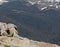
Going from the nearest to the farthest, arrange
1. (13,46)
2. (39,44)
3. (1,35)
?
1. (13,46)
2. (39,44)
3. (1,35)

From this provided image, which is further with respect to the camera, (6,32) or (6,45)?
(6,32)

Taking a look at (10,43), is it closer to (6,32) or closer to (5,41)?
(5,41)

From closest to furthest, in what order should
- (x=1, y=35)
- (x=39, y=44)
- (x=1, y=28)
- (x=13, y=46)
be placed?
(x=13, y=46), (x=39, y=44), (x=1, y=35), (x=1, y=28)

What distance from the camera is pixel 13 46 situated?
80.3ft

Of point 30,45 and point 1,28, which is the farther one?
point 1,28

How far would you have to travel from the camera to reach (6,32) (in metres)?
31.0

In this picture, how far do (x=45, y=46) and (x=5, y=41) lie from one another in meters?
3.23

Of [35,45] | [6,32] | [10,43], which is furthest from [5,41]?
[6,32]

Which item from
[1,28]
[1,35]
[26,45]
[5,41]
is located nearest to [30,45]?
[26,45]

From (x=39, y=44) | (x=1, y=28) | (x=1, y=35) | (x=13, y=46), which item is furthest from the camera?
(x=1, y=28)

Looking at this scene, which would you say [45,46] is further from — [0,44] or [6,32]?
[6,32]

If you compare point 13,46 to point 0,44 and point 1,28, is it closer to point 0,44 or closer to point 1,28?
point 0,44

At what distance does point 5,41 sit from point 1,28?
5.70 metres

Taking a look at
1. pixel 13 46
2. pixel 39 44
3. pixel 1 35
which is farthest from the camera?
pixel 1 35
